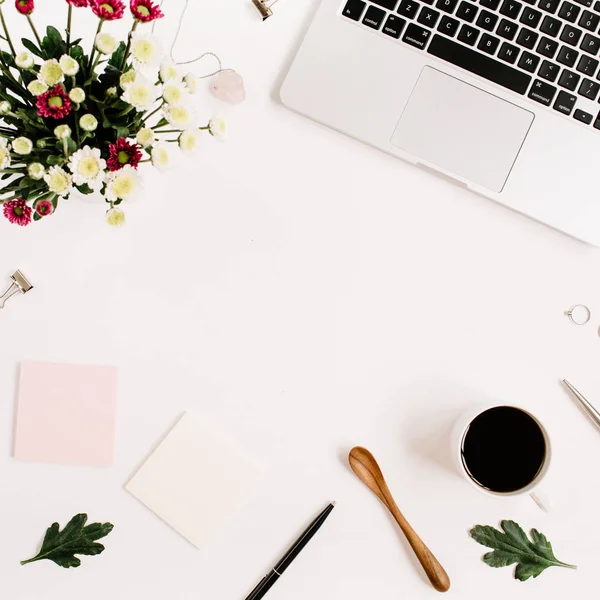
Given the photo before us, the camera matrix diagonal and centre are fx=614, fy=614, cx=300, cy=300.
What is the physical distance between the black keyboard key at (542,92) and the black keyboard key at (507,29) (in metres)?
0.06

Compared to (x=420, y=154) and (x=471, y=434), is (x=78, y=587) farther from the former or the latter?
(x=420, y=154)

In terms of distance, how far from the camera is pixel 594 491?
28.6 inches

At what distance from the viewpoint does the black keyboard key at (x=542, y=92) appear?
67cm

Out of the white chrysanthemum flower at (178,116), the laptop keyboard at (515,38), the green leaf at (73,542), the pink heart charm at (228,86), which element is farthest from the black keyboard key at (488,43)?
the green leaf at (73,542)

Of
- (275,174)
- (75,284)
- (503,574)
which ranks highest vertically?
(275,174)

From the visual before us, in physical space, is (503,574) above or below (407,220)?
below

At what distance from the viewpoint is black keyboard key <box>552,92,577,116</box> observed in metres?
0.68

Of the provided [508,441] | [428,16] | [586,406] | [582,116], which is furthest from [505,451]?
[428,16]

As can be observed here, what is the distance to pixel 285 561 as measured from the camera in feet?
2.32

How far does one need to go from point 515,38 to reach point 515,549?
23.0 inches

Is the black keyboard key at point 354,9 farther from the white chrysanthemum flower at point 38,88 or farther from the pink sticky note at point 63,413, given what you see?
the pink sticky note at point 63,413

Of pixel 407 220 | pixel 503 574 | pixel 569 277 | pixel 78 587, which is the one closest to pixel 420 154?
pixel 407 220

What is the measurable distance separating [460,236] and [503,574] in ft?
1.33

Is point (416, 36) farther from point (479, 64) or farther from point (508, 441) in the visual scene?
point (508, 441)
